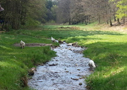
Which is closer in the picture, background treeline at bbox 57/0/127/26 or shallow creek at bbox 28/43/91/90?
shallow creek at bbox 28/43/91/90

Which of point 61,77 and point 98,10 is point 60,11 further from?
point 61,77

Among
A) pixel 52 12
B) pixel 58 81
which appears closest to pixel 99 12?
pixel 58 81

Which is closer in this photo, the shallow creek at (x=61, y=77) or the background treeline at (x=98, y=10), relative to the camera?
the shallow creek at (x=61, y=77)

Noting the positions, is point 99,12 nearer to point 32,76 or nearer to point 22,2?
point 22,2

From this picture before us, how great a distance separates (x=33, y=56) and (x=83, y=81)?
6.52 meters

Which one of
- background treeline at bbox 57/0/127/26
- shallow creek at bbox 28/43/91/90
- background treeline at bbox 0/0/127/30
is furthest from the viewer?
background treeline at bbox 57/0/127/26

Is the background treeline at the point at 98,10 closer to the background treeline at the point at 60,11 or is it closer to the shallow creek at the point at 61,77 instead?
the background treeline at the point at 60,11

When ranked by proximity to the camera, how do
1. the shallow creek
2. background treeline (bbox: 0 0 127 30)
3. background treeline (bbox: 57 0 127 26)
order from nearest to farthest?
the shallow creek → background treeline (bbox: 0 0 127 30) → background treeline (bbox: 57 0 127 26)

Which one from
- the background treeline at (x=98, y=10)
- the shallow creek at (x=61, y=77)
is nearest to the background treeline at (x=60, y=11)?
the background treeline at (x=98, y=10)

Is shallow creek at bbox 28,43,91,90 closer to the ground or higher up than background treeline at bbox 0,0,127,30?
closer to the ground

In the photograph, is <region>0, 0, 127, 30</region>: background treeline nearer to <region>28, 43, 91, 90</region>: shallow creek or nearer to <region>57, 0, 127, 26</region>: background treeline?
<region>57, 0, 127, 26</region>: background treeline

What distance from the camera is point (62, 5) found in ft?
354

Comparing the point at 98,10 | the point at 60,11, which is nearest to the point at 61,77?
the point at 98,10

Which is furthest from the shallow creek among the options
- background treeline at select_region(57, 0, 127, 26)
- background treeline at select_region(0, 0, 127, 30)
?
background treeline at select_region(57, 0, 127, 26)
